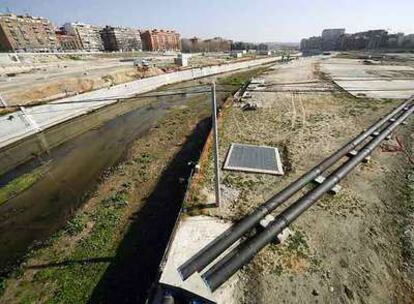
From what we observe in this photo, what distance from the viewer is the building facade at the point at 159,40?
12888 cm

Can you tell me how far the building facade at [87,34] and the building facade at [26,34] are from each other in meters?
A: 12.7

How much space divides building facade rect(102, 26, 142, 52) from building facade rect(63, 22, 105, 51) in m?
3.00

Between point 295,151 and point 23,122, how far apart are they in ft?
63.4

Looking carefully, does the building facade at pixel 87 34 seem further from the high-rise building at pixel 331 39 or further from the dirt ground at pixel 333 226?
the high-rise building at pixel 331 39

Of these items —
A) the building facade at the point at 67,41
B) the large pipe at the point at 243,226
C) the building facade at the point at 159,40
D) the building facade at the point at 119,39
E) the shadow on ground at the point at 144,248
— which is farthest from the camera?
the building facade at the point at 159,40

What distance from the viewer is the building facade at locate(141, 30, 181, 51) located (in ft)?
423

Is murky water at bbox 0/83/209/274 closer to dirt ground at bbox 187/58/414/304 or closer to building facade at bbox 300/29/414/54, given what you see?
dirt ground at bbox 187/58/414/304

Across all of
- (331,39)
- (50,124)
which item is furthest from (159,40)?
(50,124)

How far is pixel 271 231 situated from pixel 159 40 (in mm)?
145179

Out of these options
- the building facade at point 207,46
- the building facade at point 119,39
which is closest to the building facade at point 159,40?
the building facade at point 119,39

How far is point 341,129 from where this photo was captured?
13.8 metres

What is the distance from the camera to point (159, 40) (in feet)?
440

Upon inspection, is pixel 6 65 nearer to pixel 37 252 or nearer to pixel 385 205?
pixel 37 252

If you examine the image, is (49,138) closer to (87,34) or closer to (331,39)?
(87,34)
